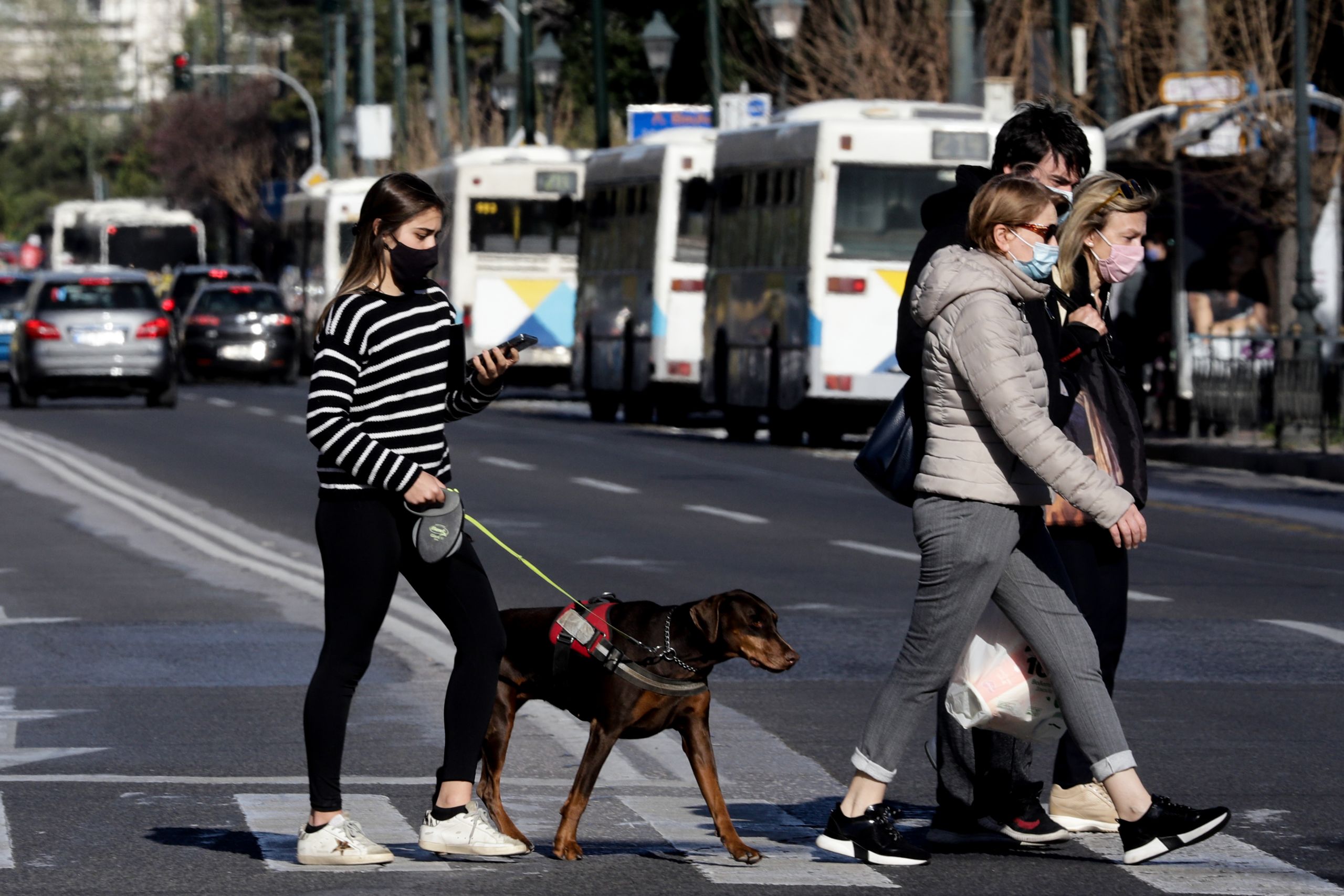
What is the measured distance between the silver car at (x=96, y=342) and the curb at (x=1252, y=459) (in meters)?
12.7

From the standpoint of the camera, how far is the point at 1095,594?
734 centimetres

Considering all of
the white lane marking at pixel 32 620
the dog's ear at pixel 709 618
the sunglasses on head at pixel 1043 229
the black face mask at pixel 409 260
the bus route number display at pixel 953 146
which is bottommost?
the white lane marking at pixel 32 620

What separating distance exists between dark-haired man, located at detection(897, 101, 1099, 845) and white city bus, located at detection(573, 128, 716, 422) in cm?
2333

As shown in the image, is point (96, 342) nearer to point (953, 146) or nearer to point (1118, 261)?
point (953, 146)

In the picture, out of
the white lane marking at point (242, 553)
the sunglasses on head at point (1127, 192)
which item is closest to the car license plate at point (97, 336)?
the white lane marking at point (242, 553)

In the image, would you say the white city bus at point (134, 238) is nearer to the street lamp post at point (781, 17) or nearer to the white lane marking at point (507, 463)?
the street lamp post at point (781, 17)

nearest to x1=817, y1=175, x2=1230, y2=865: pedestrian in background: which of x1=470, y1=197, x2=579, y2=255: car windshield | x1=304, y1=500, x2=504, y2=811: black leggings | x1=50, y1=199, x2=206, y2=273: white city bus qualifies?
x1=304, y1=500, x2=504, y2=811: black leggings

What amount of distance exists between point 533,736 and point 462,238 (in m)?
31.3

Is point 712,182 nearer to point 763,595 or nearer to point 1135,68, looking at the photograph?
point 1135,68

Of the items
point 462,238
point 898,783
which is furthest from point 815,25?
point 898,783

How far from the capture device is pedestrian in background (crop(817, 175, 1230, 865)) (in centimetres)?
668

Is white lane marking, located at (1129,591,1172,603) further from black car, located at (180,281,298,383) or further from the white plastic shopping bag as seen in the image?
black car, located at (180,281,298,383)

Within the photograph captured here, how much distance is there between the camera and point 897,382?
89.8 ft

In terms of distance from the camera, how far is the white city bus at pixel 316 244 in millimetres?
52219
